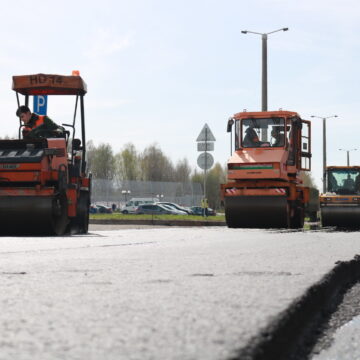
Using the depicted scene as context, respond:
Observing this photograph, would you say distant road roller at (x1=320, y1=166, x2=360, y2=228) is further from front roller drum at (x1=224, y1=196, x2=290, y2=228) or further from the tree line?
the tree line

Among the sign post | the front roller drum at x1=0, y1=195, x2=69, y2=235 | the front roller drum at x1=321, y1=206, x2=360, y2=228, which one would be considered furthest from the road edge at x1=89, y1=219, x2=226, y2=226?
the front roller drum at x1=0, y1=195, x2=69, y2=235

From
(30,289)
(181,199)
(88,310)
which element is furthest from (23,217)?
(181,199)

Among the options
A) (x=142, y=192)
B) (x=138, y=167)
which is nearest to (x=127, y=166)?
(x=138, y=167)

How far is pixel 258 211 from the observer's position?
18547 millimetres

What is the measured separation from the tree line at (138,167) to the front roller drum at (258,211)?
82.7m

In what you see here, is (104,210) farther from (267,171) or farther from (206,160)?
(267,171)

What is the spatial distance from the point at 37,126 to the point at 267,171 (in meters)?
7.11

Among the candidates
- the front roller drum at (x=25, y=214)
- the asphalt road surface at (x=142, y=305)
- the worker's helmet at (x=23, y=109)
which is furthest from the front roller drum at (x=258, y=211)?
the asphalt road surface at (x=142, y=305)

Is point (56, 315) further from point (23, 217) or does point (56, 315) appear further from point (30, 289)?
point (23, 217)

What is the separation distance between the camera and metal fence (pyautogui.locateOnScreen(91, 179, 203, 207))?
3137 inches

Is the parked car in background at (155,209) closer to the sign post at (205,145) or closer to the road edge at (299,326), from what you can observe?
the sign post at (205,145)

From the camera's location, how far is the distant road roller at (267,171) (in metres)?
18.6

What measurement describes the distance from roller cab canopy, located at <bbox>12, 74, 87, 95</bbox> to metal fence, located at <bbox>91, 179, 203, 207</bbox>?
209ft

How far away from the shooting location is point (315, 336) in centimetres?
296
